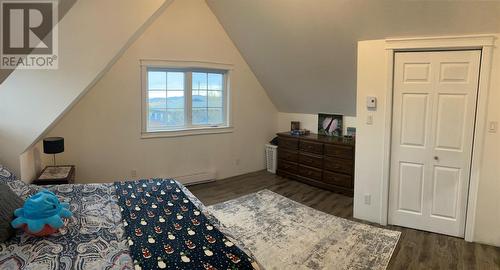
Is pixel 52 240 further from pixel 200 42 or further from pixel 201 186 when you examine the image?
pixel 200 42

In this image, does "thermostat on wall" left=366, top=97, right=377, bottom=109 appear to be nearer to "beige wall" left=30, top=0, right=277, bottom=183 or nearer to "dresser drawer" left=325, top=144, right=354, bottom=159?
"dresser drawer" left=325, top=144, right=354, bottom=159

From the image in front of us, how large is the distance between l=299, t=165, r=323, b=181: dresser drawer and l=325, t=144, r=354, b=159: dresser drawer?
360 mm

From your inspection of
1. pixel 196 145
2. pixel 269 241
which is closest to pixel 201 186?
pixel 196 145

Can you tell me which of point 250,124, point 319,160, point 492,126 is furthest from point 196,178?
point 492,126

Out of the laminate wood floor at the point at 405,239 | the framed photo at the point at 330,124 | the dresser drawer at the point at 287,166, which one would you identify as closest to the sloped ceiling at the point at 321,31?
the framed photo at the point at 330,124

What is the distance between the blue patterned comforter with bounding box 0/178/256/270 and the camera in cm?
158

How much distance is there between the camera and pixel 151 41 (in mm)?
4297

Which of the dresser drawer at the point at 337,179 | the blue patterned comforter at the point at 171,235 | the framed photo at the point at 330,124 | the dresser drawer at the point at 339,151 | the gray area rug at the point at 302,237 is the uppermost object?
the framed photo at the point at 330,124

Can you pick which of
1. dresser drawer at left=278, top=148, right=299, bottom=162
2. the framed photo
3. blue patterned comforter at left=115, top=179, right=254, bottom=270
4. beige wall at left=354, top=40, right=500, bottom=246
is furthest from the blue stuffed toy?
the framed photo

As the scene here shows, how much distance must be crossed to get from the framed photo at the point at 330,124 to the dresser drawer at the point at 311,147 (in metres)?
0.45

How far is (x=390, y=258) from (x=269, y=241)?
1131mm

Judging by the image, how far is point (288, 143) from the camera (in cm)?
536

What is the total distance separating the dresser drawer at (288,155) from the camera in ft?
17.1

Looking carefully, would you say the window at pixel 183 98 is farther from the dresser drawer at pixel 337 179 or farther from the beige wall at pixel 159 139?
the dresser drawer at pixel 337 179
